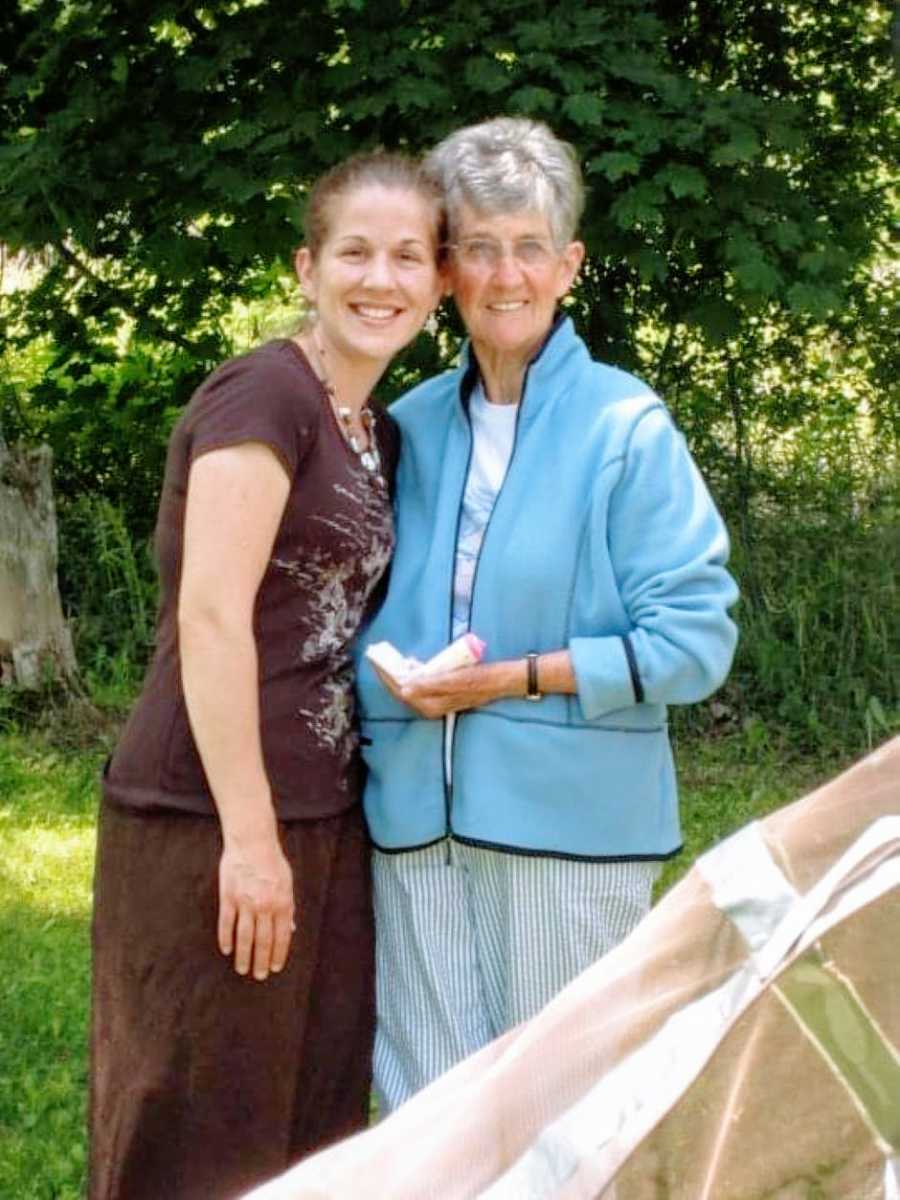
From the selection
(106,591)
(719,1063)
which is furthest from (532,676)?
(106,591)

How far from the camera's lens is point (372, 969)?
10.4 ft

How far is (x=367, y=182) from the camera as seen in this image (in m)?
2.98

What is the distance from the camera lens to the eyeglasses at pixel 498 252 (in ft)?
9.83

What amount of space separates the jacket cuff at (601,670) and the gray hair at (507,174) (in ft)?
2.05

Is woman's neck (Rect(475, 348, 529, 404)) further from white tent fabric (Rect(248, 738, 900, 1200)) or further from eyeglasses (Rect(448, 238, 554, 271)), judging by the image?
white tent fabric (Rect(248, 738, 900, 1200))

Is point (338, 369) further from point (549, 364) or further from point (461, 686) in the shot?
point (461, 686)

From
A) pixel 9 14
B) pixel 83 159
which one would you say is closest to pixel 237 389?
pixel 83 159

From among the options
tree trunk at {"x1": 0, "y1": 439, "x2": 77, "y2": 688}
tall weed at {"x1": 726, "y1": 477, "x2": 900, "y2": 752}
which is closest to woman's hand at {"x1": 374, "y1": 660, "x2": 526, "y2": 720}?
tall weed at {"x1": 726, "y1": 477, "x2": 900, "y2": 752}

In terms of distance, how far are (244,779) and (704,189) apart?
12.8 ft

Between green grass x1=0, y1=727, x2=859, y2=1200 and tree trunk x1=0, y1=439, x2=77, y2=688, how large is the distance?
0.30m

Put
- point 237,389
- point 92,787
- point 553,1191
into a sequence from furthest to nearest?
point 92,787 → point 237,389 → point 553,1191

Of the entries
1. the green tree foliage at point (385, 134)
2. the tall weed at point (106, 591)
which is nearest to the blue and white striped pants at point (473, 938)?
the green tree foliage at point (385, 134)

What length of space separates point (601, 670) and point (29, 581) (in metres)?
4.88

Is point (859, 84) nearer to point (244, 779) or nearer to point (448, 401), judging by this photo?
point (448, 401)
